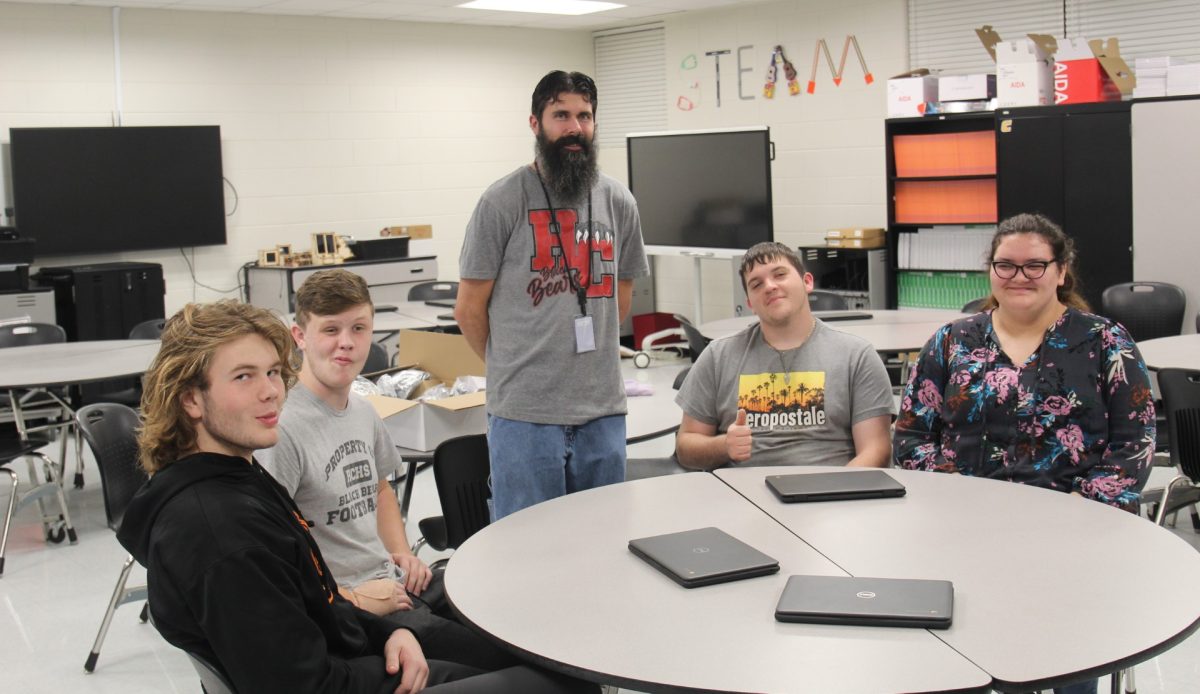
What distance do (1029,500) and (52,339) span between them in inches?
199

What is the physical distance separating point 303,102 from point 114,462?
236 inches

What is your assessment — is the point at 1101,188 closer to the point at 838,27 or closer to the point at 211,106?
the point at 838,27

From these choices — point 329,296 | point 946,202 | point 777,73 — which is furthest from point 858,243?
point 329,296

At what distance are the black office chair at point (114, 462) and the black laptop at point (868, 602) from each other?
7.24 ft

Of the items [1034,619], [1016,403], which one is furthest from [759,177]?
[1034,619]

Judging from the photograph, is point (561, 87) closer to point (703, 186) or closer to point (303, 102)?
point (703, 186)

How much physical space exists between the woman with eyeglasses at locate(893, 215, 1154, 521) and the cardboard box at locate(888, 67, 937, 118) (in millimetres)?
5066

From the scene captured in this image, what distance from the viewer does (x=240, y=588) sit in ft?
5.55

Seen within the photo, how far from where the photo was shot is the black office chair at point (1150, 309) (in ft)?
18.2

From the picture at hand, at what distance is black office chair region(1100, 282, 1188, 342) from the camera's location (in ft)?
18.2

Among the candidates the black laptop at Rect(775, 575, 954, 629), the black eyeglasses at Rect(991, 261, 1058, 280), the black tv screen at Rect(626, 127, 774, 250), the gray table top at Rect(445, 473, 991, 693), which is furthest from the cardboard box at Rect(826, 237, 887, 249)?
the black laptop at Rect(775, 575, 954, 629)

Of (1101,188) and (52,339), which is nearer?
(52,339)

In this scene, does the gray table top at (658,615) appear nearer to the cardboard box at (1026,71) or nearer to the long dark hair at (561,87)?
the long dark hair at (561,87)

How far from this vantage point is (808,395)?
10.0 feet
